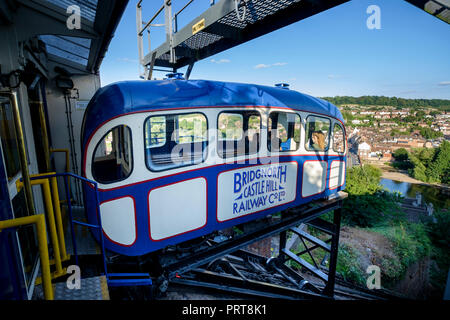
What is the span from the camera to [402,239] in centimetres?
2080

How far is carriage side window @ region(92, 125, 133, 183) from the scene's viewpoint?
299 cm

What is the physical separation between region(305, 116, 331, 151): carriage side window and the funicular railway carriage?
41 mm

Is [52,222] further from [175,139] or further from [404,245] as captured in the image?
[404,245]

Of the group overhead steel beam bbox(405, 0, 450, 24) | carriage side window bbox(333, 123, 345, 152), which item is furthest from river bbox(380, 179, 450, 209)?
overhead steel beam bbox(405, 0, 450, 24)

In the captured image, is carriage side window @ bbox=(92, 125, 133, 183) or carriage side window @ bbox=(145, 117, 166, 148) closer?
carriage side window @ bbox=(92, 125, 133, 183)

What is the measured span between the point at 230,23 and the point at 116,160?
2.69 m

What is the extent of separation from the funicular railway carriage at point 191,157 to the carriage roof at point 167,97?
0.5 inches

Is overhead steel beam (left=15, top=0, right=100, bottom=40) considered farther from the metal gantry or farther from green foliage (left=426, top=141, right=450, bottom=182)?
green foliage (left=426, top=141, right=450, bottom=182)

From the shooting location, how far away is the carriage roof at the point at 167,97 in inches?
116

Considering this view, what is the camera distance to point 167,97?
3146 mm

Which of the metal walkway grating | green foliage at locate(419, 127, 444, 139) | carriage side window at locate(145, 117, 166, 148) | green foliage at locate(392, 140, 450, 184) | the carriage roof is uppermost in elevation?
the metal walkway grating

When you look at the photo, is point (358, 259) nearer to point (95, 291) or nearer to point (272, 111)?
point (272, 111)
